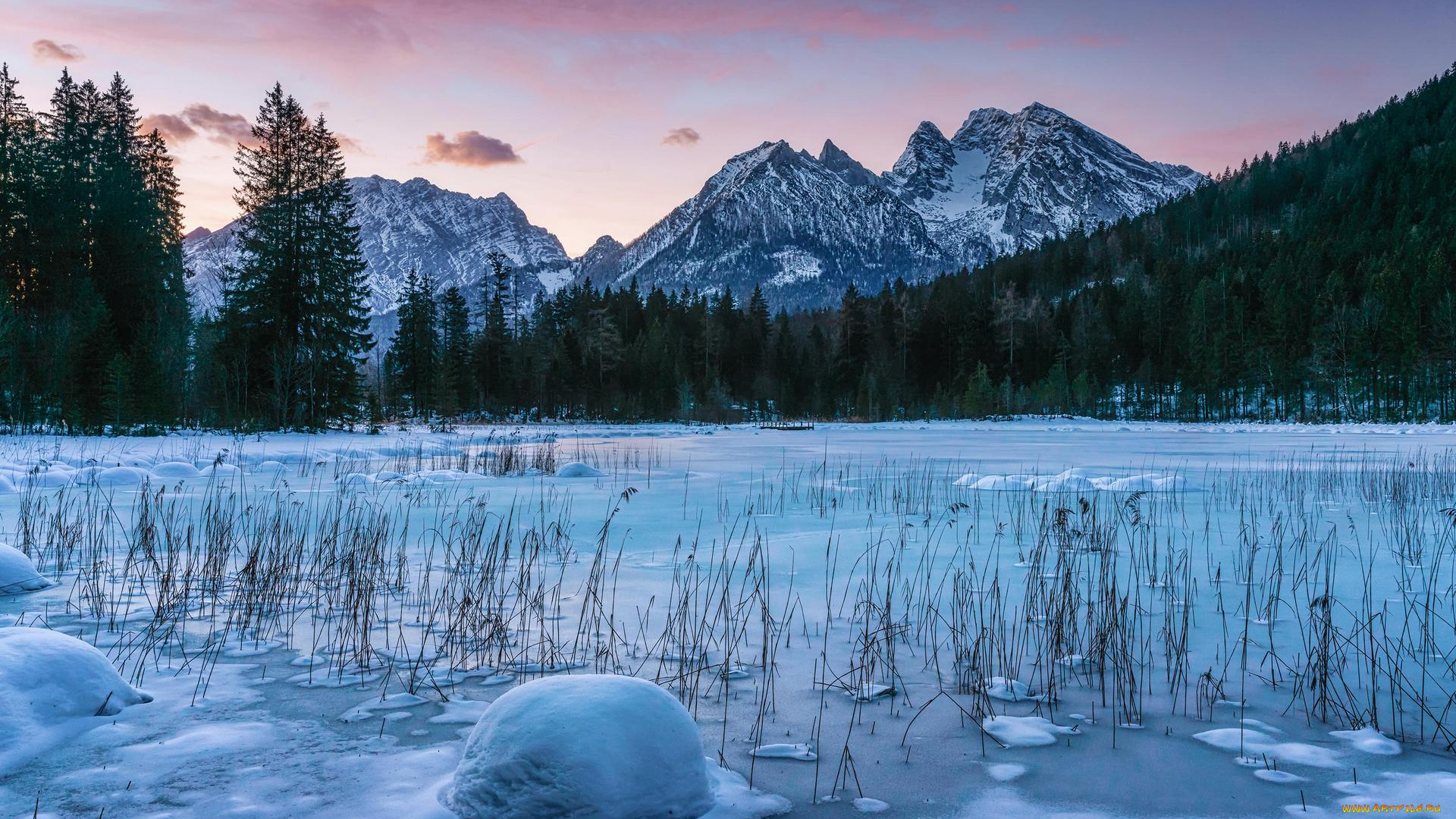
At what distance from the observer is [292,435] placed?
27.5 metres

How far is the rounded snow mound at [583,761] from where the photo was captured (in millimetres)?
2775

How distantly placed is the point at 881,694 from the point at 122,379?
94.7 feet

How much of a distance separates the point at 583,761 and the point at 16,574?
621 cm

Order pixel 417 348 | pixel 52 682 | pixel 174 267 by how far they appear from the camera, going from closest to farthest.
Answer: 1. pixel 52 682
2. pixel 174 267
3. pixel 417 348

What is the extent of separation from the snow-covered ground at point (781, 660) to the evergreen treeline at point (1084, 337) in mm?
49411

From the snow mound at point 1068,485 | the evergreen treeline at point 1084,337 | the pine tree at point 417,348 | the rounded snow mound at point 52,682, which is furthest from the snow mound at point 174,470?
the pine tree at point 417,348

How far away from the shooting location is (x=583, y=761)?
9.18 feet

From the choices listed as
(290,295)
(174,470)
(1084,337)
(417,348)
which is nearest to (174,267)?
(290,295)

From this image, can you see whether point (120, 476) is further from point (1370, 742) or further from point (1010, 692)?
point (1370, 742)

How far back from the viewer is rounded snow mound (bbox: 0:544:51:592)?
616 centimetres

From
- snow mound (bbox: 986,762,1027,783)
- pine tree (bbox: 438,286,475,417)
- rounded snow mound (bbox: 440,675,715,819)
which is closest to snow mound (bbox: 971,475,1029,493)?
snow mound (bbox: 986,762,1027,783)

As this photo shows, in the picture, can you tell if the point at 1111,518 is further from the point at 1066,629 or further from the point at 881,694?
the point at 881,694

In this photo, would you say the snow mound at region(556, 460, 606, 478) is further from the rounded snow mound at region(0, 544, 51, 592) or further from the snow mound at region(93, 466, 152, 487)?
the rounded snow mound at region(0, 544, 51, 592)

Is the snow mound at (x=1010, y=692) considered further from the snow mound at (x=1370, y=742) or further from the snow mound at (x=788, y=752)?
the snow mound at (x=1370, y=742)
